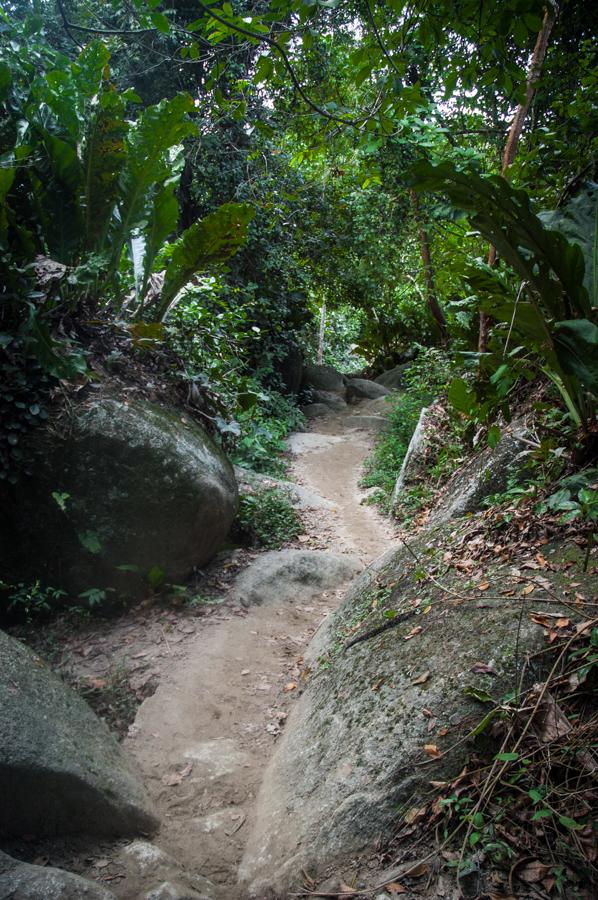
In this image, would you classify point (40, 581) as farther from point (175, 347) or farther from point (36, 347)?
point (175, 347)

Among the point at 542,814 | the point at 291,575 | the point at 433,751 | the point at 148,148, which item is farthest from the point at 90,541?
the point at 542,814

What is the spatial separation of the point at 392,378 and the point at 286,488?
35.4 feet

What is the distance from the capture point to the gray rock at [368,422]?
490 inches

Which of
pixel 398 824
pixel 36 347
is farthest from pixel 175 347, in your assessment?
pixel 398 824

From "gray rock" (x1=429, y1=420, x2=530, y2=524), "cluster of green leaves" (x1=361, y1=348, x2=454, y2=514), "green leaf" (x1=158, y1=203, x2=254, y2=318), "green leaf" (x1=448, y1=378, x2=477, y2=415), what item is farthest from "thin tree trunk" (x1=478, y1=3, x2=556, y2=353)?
"green leaf" (x1=158, y1=203, x2=254, y2=318)

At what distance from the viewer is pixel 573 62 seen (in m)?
3.89

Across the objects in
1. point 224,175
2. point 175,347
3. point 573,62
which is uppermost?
point 224,175

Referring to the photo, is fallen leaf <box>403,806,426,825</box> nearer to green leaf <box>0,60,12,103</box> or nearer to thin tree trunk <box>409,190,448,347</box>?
green leaf <box>0,60,12,103</box>

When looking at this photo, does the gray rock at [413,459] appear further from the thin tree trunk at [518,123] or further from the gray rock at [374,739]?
the gray rock at [374,739]

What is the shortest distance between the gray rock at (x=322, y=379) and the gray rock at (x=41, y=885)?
13.6 meters

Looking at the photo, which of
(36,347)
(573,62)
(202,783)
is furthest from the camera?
(36,347)

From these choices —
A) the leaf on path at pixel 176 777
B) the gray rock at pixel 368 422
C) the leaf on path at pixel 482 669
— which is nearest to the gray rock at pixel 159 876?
the leaf on path at pixel 176 777

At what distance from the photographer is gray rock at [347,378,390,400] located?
52.1 feet

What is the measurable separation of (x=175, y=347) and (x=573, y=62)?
3996 mm
